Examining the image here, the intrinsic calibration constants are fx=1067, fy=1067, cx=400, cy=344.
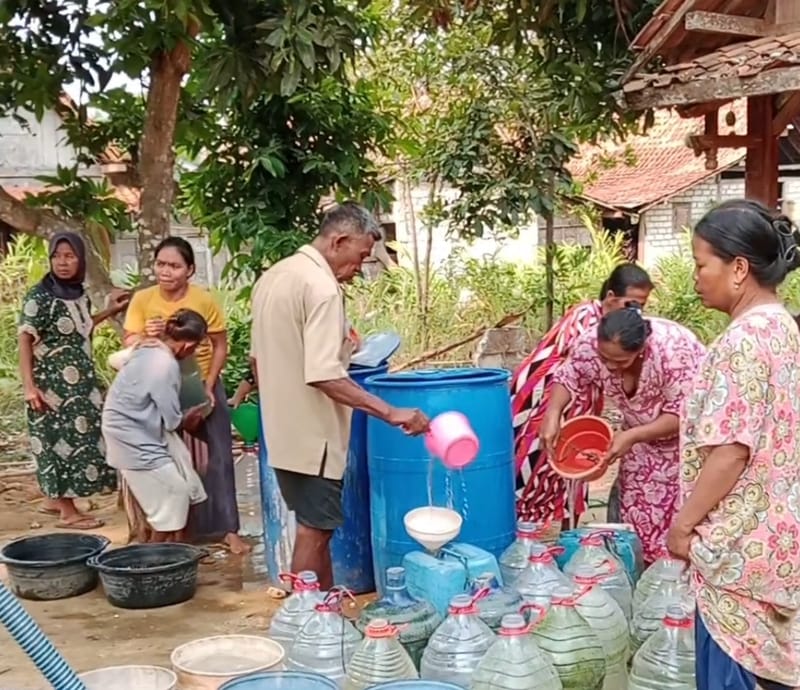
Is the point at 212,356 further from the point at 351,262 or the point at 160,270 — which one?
the point at 351,262

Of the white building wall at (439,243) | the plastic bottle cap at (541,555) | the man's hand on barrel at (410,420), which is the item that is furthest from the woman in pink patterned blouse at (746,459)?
the white building wall at (439,243)

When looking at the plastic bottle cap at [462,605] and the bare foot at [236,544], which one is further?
the bare foot at [236,544]

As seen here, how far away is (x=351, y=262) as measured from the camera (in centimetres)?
377

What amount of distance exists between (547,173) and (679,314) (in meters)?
3.28

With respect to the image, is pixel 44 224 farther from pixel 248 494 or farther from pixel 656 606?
pixel 656 606

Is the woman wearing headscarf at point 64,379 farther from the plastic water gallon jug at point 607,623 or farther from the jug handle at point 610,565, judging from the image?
the plastic water gallon jug at point 607,623

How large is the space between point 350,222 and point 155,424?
144 cm

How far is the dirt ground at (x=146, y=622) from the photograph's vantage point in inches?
149

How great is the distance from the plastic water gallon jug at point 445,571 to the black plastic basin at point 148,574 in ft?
3.80

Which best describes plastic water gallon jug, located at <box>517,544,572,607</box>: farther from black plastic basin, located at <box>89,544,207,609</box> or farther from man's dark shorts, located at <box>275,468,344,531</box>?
black plastic basin, located at <box>89,544,207,609</box>

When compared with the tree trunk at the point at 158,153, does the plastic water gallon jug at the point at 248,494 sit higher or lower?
lower

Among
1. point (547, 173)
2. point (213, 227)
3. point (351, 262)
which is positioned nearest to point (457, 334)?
point (547, 173)

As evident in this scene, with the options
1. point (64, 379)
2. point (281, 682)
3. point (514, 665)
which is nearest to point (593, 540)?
point (514, 665)

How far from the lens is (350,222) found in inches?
147
